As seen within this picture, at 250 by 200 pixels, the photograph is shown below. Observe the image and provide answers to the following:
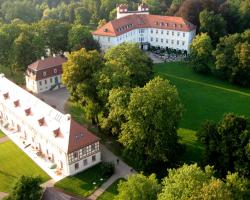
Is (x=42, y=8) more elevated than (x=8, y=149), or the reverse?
(x=42, y=8)

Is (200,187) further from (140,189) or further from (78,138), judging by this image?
(78,138)

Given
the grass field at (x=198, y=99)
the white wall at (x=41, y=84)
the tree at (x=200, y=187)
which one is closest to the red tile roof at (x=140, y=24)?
the grass field at (x=198, y=99)

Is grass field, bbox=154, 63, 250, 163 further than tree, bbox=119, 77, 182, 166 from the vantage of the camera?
Yes

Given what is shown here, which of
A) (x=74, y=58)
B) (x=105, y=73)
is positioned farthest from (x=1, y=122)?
(x=105, y=73)

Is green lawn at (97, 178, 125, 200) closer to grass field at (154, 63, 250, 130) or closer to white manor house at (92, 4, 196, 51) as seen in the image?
grass field at (154, 63, 250, 130)

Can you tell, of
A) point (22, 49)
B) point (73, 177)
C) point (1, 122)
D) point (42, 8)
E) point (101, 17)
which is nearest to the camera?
point (73, 177)

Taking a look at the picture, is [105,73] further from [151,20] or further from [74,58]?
[151,20]

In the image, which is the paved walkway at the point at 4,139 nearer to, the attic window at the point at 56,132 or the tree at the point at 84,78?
the attic window at the point at 56,132

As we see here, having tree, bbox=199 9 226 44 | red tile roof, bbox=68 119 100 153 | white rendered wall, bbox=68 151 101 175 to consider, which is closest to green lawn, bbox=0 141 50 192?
white rendered wall, bbox=68 151 101 175
